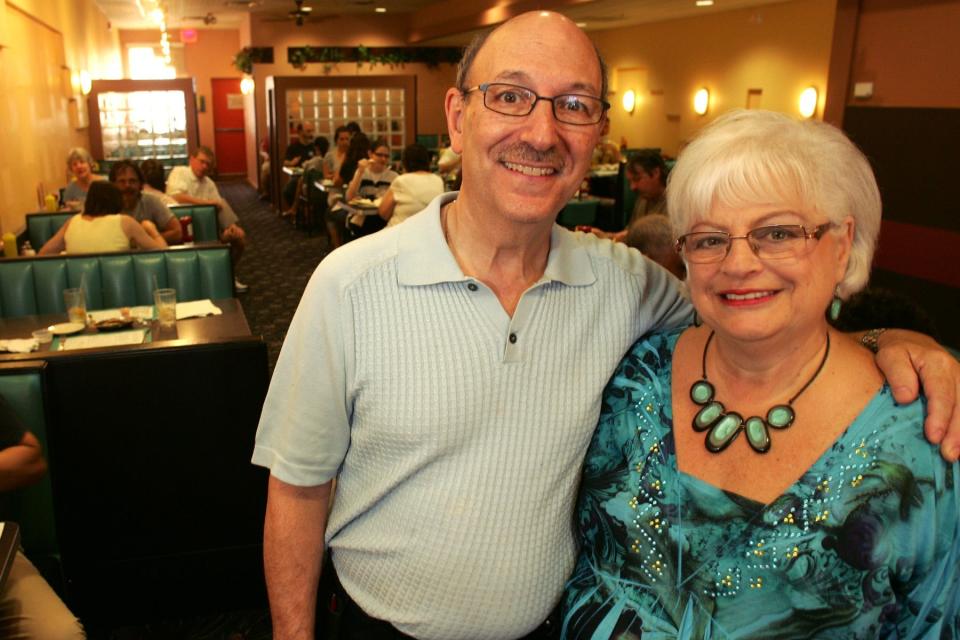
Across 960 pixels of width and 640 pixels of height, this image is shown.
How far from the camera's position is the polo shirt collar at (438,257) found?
1.29m

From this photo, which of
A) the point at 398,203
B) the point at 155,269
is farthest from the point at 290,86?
the point at 155,269

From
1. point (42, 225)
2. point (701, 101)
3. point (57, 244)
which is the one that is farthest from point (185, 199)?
Result: point (701, 101)

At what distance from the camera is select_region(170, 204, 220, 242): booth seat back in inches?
251

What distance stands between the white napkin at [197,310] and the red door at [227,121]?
58.2ft

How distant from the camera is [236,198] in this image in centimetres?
1572

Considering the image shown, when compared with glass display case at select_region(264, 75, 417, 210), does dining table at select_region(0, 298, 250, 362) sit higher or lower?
lower

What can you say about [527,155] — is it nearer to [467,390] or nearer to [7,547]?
[467,390]

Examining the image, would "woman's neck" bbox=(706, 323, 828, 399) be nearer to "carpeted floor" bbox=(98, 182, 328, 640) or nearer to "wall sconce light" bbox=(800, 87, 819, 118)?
"carpeted floor" bbox=(98, 182, 328, 640)

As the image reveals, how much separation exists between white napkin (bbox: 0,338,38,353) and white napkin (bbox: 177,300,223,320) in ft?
2.06

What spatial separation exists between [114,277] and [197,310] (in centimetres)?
73

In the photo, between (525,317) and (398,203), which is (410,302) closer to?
(525,317)

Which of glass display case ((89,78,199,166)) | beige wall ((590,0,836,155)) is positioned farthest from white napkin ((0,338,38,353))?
glass display case ((89,78,199,166))

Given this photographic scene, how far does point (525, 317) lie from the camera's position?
51.8 inches

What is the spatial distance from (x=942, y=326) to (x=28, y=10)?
794cm
